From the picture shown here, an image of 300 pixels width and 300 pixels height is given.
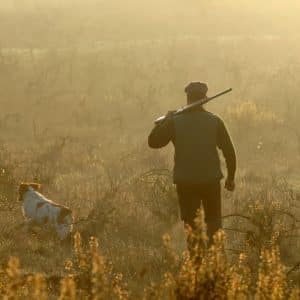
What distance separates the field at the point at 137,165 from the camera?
456cm

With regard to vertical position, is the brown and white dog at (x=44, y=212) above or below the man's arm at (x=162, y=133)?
below

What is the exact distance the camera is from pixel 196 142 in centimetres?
649

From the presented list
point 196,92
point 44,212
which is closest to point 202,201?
point 196,92

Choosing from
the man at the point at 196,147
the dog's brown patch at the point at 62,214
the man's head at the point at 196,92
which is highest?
the man's head at the point at 196,92

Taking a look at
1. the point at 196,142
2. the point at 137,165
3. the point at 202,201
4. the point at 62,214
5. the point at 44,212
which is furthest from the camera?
the point at 137,165

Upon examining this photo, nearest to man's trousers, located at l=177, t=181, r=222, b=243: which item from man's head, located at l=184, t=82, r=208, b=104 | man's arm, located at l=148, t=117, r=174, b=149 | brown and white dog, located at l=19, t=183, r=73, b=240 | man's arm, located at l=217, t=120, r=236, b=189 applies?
man's arm, located at l=217, t=120, r=236, b=189

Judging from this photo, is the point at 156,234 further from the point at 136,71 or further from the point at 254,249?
the point at 136,71

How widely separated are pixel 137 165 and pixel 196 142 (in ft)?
20.4

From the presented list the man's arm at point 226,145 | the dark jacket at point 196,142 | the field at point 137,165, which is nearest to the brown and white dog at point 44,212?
the field at point 137,165

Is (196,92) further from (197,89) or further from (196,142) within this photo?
(196,142)

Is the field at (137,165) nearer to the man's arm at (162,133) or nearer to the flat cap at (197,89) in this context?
the man's arm at (162,133)

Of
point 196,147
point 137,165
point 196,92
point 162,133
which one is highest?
point 196,92

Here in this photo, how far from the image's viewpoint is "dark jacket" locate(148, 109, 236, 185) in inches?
255

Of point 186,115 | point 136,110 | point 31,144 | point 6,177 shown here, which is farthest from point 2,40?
point 186,115
